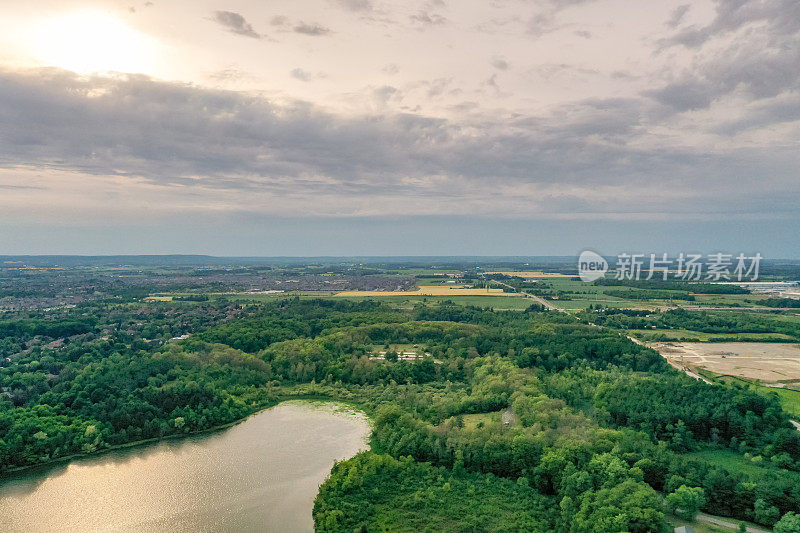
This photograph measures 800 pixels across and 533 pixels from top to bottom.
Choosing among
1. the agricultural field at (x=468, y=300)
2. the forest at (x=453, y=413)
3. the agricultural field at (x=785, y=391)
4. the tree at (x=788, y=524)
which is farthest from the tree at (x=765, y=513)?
the agricultural field at (x=468, y=300)

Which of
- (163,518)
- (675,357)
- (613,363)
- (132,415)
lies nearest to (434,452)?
(163,518)

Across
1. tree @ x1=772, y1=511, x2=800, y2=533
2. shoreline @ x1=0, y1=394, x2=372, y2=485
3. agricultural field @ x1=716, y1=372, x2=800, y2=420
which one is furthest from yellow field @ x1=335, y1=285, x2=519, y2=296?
tree @ x1=772, y1=511, x2=800, y2=533

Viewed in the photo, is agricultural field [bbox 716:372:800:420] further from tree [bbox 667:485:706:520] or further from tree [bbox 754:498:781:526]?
tree [bbox 667:485:706:520]

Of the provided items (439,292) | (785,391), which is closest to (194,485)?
(785,391)

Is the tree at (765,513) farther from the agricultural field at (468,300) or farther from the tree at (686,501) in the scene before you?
the agricultural field at (468,300)

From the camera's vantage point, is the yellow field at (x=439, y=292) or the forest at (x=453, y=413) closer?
the forest at (x=453, y=413)

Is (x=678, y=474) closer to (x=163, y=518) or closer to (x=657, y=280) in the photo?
(x=163, y=518)

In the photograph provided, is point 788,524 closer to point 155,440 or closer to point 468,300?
point 155,440
